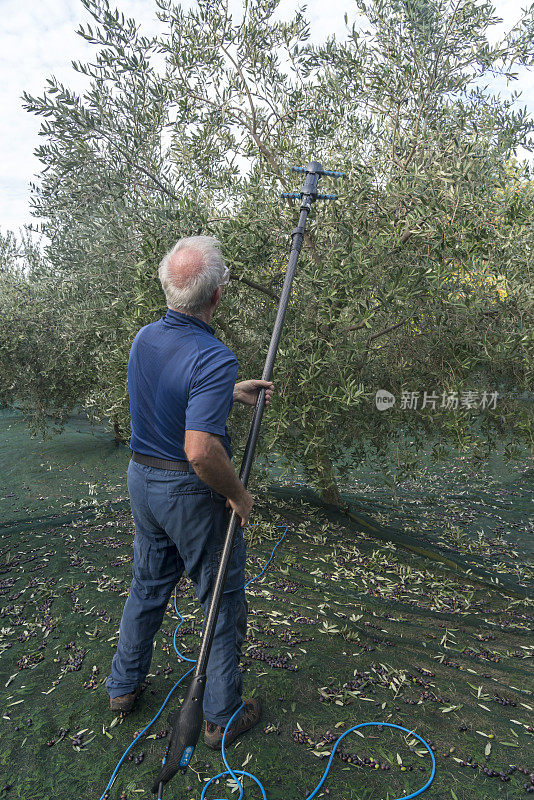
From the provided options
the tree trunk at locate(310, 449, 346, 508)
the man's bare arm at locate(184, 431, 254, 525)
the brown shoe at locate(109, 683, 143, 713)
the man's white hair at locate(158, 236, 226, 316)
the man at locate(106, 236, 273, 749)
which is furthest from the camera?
the tree trunk at locate(310, 449, 346, 508)

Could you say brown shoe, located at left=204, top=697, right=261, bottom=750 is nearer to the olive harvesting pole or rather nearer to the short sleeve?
the olive harvesting pole

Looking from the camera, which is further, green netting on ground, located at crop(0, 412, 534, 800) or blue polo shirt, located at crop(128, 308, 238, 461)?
green netting on ground, located at crop(0, 412, 534, 800)

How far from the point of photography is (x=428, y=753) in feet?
9.45

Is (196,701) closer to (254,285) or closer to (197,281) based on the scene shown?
(197,281)

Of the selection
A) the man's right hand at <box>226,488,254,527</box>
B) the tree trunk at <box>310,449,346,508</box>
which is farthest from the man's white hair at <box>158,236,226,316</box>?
the tree trunk at <box>310,449,346,508</box>

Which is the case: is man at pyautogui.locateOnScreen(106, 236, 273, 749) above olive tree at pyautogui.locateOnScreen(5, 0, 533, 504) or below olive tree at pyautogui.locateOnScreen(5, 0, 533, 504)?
below

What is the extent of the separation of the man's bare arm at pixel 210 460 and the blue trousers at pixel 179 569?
7.1 inches

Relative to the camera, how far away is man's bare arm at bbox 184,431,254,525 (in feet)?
7.94

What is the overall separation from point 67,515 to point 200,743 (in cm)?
531

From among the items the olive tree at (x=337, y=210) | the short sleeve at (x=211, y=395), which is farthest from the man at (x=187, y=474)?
the olive tree at (x=337, y=210)

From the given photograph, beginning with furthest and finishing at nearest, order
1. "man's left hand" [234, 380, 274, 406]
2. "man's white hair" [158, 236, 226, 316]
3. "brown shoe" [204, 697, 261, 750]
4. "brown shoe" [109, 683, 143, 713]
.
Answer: "man's left hand" [234, 380, 274, 406]
"brown shoe" [109, 683, 143, 713]
"brown shoe" [204, 697, 261, 750]
"man's white hair" [158, 236, 226, 316]

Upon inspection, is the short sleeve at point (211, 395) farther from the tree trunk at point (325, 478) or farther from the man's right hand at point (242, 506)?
the tree trunk at point (325, 478)

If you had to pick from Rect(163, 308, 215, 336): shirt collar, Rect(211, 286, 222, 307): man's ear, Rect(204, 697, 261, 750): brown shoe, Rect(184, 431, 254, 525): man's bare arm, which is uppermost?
Rect(211, 286, 222, 307): man's ear

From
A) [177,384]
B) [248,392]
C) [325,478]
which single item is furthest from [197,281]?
[325,478]
